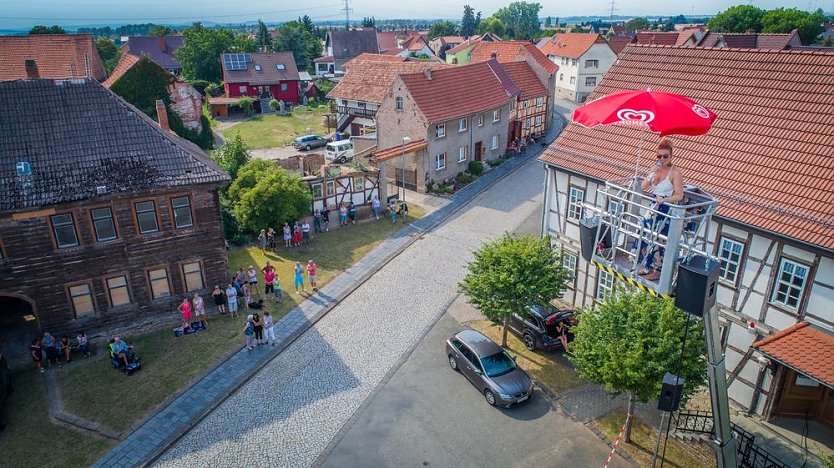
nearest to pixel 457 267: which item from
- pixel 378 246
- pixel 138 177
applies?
pixel 378 246

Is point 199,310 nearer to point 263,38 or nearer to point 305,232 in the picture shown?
point 305,232

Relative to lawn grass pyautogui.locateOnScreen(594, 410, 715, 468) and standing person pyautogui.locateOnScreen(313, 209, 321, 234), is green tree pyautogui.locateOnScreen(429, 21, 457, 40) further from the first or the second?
lawn grass pyautogui.locateOnScreen(594, 410, 715, 468)

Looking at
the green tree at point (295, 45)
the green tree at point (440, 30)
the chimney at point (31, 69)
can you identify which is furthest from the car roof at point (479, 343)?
the green tree at point (440, 30)

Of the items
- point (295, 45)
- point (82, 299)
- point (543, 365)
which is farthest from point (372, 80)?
point (295, 45)

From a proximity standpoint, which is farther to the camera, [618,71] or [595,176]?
[618,71]

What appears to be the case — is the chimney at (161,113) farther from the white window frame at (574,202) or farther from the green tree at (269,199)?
the white window frame at (574,202)

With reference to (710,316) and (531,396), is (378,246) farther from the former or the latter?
(710,316)
